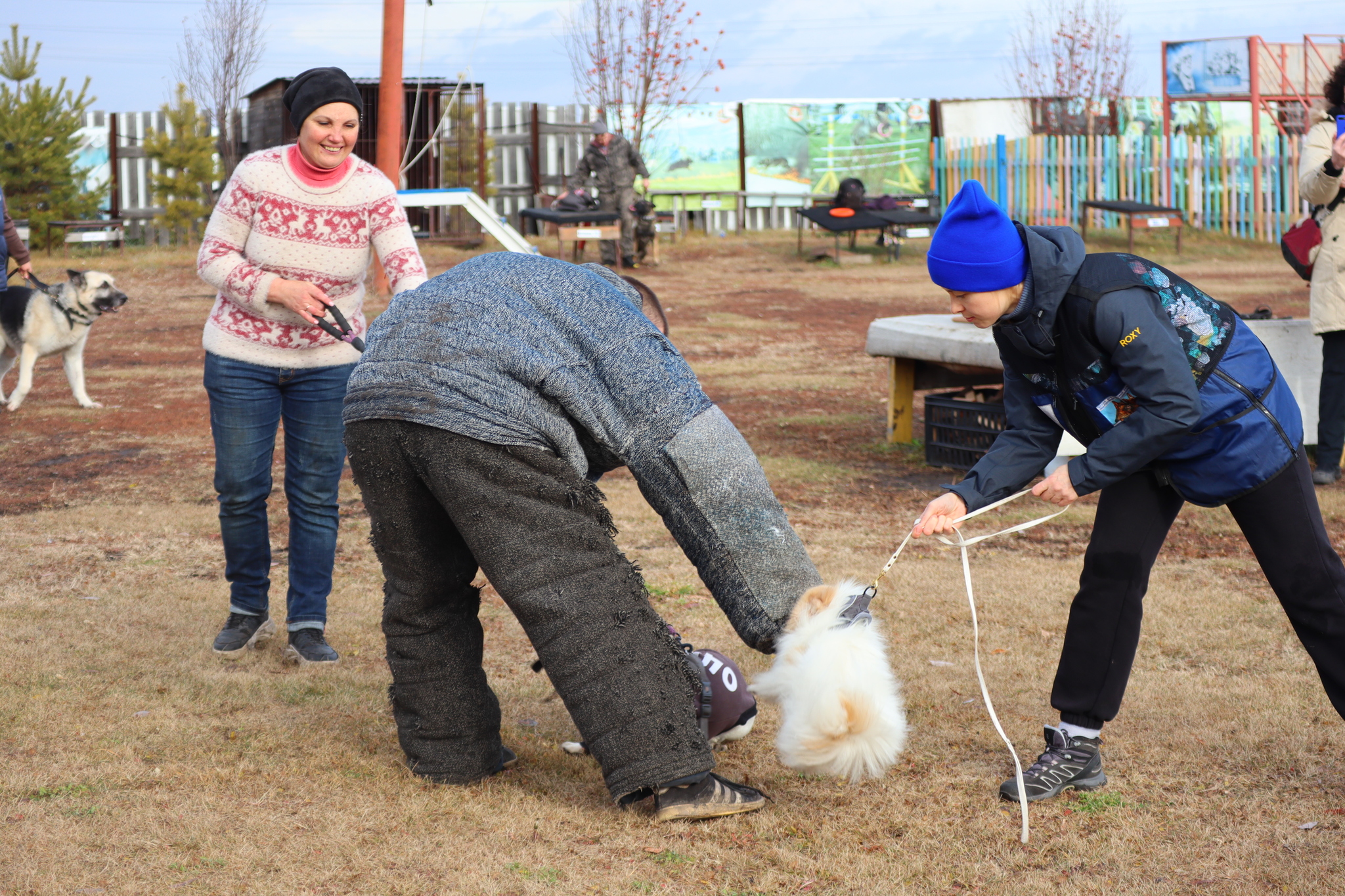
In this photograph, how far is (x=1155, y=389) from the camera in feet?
9.02

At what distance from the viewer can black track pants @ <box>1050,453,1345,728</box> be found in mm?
2982

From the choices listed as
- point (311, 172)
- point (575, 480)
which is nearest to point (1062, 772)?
point (575, 480)

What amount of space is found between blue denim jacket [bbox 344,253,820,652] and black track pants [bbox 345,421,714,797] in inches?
3.0

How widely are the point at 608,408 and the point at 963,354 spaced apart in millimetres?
4589

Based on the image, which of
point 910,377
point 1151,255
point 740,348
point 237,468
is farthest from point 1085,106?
point 237,468

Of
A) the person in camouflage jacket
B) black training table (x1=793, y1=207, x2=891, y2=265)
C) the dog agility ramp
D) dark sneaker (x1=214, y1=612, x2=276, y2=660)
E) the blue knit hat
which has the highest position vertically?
the person in camouflage jacket

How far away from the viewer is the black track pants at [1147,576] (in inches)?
117

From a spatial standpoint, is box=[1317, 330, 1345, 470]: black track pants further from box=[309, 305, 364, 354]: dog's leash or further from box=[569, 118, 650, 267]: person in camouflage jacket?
box=[569, 118, 650, 267]: person in camouflage jacket

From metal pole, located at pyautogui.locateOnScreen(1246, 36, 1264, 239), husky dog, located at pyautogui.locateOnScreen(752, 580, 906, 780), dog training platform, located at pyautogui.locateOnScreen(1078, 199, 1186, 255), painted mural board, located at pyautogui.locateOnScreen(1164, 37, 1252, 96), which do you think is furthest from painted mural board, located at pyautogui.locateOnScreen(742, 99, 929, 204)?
husky dog, located at pyautogui.locateOnScreen(752, 580, 906, 780)

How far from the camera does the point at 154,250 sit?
22.0 meters

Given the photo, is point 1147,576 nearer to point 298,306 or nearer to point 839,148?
point 298,306

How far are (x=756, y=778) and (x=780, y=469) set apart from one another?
4.34 meters

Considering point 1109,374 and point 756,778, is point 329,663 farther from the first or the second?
point 1109,374

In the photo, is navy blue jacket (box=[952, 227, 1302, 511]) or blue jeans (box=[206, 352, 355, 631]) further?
blue jeans (box=[206, 352, 355, 631])
